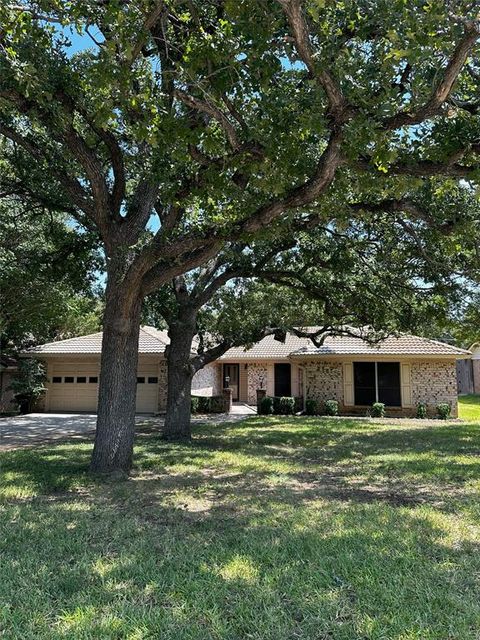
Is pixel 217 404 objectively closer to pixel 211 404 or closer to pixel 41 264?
pixel 211 404

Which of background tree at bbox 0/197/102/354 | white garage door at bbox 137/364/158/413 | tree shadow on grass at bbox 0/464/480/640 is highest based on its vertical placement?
background tree at bbox 0/197/102/354

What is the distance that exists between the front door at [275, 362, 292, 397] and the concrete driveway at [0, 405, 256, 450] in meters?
2.66

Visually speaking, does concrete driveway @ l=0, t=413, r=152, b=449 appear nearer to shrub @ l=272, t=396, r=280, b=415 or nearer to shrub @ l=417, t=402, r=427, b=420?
shrub @ l=272, t=396, r=280, b=415

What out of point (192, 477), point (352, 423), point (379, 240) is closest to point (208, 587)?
point (192, 477)

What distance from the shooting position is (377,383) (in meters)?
20.7

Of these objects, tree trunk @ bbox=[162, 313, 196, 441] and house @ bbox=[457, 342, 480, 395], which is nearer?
tree trunk @ bbox=[162, 313, 196, 441]

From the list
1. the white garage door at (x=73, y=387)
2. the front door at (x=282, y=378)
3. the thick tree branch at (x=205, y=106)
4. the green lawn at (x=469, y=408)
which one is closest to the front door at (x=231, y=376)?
the front door at (x=282, y=378)

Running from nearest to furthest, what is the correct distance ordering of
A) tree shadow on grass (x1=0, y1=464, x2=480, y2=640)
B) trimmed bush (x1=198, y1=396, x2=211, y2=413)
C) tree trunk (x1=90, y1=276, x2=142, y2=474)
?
tree shadow on grass (x1=0, y1=464, x2=480, y2=640), tree trunk (x1=90, y1=276, x2=142, y2=474), trimmed bush (x1=198, y1=396, x2=211, y2=413)

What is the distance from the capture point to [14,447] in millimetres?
11516

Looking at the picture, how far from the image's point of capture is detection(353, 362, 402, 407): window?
20.5 m

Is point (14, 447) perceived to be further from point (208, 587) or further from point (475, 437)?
point (475, 437)

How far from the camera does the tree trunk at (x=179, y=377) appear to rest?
12.5 metres

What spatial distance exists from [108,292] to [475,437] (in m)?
10.4

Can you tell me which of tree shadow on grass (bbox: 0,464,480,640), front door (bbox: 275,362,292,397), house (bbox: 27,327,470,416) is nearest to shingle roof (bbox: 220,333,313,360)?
house (bbox: 27,327,470,416)
